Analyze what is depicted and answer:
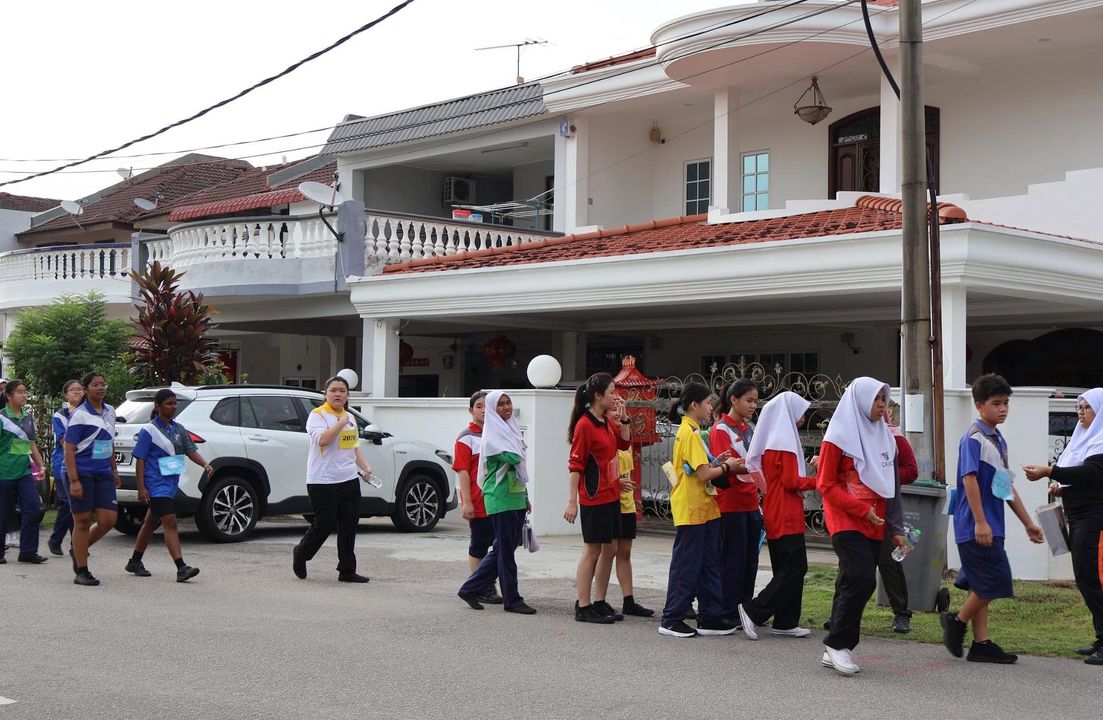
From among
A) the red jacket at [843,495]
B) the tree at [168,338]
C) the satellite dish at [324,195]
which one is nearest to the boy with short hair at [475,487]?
the red jacket at [843,495]

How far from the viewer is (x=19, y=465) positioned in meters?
12.5

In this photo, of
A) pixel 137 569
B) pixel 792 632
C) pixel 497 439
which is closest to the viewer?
pixel 792 632

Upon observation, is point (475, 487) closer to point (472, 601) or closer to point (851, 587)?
point (472, 601)

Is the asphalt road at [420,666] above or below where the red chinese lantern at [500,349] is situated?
below

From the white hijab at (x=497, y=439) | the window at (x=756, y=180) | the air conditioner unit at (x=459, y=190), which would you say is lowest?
the white hijab at (x=497, y=439)

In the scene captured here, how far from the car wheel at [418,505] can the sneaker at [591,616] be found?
676cm

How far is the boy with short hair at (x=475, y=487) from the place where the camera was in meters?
10.4

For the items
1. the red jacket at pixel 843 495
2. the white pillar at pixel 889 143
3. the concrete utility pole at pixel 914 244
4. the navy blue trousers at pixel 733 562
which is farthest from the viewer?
the white pillar at pixel 889 143

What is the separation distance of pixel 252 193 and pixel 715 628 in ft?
80.9

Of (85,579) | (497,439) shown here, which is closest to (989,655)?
(497,439)

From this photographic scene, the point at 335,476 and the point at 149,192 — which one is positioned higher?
the point at 149,192

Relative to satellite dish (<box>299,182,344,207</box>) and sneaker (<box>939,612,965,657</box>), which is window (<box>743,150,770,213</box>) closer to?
satellite dish (<box>299,182,344,207</box>)

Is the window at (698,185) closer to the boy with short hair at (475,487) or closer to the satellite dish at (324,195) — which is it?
the satellite dish at (324,195)

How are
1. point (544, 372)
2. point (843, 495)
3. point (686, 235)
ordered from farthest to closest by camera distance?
point (686, 235)
point (544, 372)
point (843, 495)
